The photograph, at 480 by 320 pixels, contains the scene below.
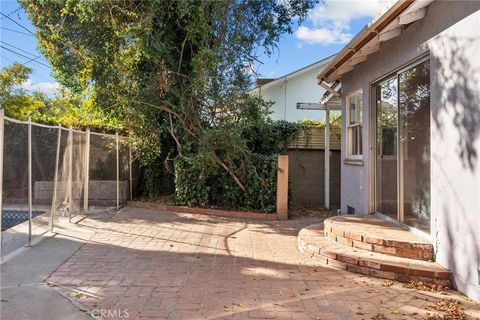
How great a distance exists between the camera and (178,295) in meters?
4.04

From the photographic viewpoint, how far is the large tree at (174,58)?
8711 millimetres

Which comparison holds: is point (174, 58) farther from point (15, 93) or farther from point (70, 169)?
point (15, 93)

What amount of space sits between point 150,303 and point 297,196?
8.92 metres

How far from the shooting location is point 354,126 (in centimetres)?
860

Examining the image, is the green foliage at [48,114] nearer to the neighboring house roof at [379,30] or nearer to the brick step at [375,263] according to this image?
the neighboring house roof at [379,30]

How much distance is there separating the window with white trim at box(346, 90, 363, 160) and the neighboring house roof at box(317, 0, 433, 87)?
80cm

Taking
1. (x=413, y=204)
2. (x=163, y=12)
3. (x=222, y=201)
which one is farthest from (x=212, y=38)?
(x=413, y=204)

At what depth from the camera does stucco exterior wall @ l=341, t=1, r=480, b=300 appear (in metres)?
3.93

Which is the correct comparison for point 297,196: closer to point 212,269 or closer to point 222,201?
point 222,201

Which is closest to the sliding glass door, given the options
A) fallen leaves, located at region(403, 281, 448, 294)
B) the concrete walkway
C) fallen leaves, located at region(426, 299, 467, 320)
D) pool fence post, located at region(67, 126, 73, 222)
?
fallen leaves, located at region(403, 281, 448, 294)

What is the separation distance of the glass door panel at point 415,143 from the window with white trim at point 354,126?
2.25 m

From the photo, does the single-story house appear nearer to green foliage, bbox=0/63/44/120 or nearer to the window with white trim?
the window with white trim

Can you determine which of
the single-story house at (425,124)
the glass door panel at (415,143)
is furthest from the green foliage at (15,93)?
the glass door panel at (415,143)

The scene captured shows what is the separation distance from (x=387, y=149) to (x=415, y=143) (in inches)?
44.5
